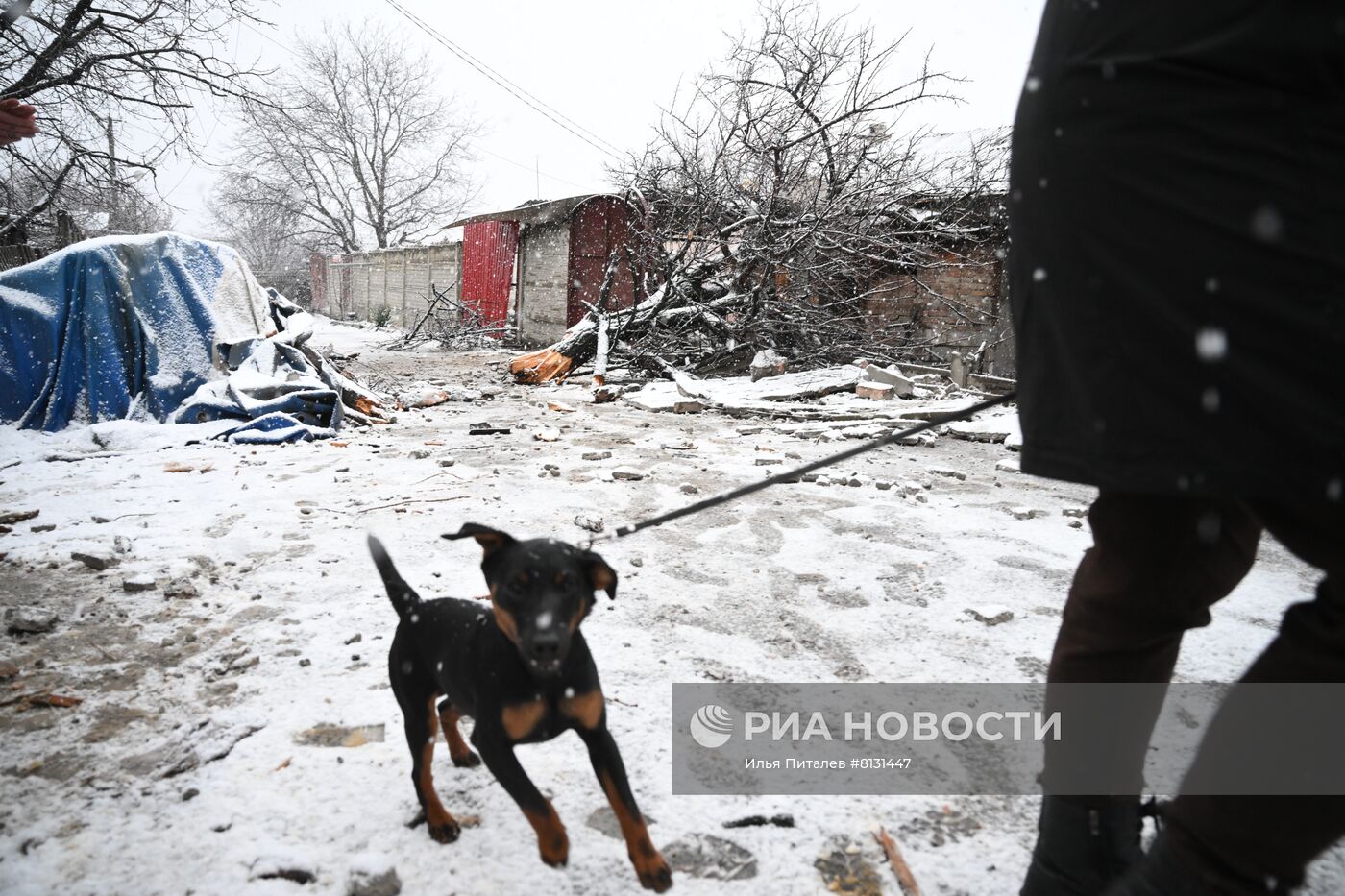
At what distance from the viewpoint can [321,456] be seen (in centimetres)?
507

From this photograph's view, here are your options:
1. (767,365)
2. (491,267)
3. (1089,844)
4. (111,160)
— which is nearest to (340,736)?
(1089,844)

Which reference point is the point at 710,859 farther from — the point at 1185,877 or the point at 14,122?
the point at 14,122

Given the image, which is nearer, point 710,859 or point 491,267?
point 710,859

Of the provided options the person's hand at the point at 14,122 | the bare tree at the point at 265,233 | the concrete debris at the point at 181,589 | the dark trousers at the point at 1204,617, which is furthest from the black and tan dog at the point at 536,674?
the bare tree at the point at 265,233

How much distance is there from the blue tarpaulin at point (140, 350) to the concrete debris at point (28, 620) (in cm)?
331

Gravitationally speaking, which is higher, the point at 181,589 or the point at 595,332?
the point at 595,332

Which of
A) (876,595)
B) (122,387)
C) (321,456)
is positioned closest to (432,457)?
(321,456)

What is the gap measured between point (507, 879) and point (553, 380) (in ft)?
28.1

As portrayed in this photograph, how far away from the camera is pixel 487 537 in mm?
1404

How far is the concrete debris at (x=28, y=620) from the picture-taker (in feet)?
7.55

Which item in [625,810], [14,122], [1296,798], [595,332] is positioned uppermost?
[14,122]

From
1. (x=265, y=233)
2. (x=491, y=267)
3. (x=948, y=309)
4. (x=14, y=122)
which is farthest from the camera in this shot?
(x=265, y=233)

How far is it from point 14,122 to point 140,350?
473 centimetres

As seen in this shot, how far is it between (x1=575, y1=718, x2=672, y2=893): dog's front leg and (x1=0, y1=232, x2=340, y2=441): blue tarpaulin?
523cm
